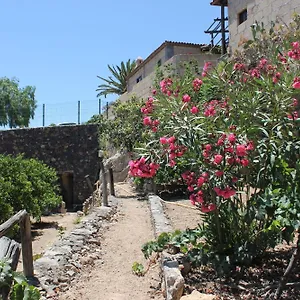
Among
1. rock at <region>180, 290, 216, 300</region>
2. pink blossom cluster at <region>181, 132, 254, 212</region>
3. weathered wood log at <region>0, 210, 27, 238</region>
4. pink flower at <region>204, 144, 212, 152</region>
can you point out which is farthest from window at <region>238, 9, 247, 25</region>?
rock at <region>180, 290, 216, 300</region>

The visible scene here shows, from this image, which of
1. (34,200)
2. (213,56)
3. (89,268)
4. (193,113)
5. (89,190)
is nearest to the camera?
(193,113)

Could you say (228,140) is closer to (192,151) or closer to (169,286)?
(192,151)

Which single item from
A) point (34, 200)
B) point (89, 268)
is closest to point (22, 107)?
point (34, 200)

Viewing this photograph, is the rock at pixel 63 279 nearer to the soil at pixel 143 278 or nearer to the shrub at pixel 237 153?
the soil at pixel 143 278

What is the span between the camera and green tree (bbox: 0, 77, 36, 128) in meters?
28.7

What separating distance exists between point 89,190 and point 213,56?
7.37 meters

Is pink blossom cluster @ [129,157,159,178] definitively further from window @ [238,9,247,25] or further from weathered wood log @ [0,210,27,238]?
window @ [238,9,247,25]

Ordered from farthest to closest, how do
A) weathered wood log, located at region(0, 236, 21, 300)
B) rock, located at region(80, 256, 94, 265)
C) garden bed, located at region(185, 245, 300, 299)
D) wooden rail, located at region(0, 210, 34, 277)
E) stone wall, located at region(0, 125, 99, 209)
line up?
1. stone wall, located at region(0, 125, 99, 209)
2. rock, located at region(80, 256, 94, 265)
3. wooden rail, located at region(0, 210, 34, 277)
4. garden bed, located at region(185, 245, 300, 299)
5. weathered wood log, located at region(0, 236, 21, 300)

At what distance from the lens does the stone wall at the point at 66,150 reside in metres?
17.2

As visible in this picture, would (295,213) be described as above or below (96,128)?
below

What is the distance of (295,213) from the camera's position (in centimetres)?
300

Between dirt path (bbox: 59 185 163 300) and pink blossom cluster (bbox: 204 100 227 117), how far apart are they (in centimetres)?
179

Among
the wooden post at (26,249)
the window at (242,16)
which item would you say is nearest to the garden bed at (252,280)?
the wooden post at (26,249)

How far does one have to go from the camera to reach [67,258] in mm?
5219
